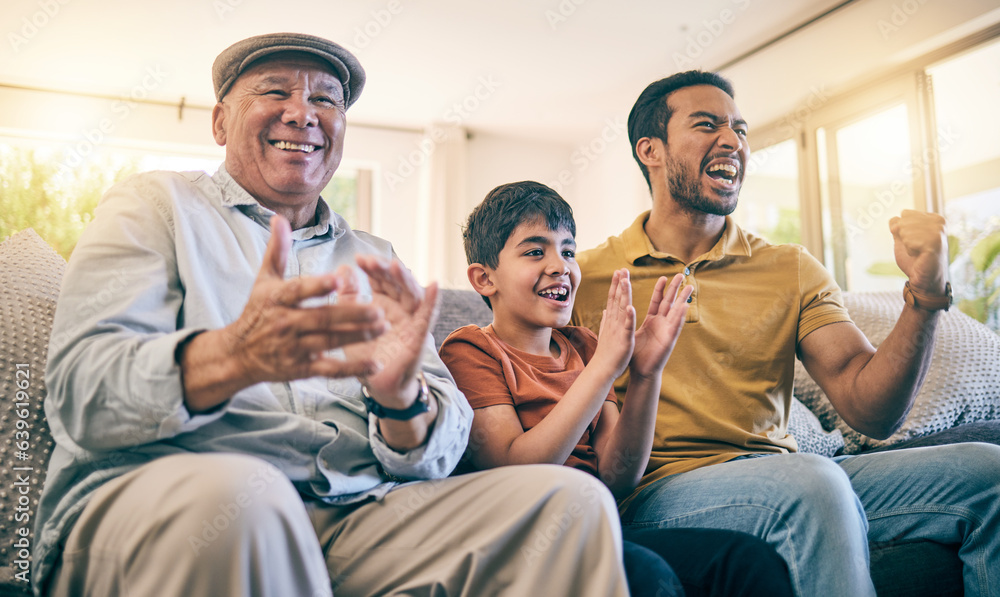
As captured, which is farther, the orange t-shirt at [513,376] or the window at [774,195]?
the window at [774,195]

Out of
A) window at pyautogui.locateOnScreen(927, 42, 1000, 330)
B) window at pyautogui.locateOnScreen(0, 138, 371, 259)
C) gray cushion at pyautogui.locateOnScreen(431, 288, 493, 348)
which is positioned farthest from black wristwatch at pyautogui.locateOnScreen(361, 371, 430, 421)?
window at pyautogui.locateOnScreen(0, 138, 371, 259)

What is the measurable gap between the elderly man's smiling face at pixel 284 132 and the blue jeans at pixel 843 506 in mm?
877

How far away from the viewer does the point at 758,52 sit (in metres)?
5.05

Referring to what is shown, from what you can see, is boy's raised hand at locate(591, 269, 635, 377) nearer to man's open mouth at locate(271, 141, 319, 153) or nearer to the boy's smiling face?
the boy's smiling face

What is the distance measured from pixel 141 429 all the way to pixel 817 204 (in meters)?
4.76

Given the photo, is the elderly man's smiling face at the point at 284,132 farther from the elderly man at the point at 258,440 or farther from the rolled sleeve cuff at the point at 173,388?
the rolled sleeve cuff at the point at 173,388

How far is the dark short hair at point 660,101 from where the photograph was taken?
1.78 metres

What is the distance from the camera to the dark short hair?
1781 millimetres
